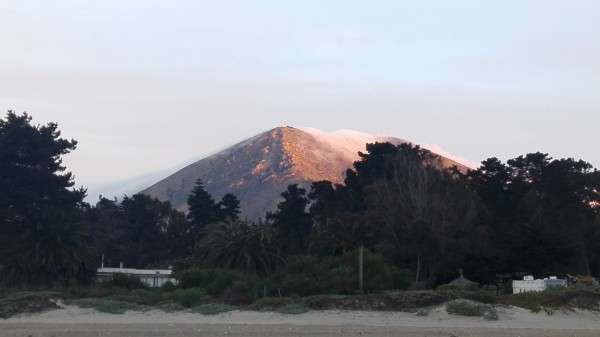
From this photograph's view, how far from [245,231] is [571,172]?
31.9 meters

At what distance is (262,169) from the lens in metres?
155

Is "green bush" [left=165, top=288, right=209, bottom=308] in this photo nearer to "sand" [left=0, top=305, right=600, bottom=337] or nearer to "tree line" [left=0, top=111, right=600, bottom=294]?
"sand" [left=0, top=305, right=600, bottom=337]

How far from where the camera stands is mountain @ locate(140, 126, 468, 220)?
5728 inches

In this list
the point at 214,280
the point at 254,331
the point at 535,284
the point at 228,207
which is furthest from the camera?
the point at 228,207

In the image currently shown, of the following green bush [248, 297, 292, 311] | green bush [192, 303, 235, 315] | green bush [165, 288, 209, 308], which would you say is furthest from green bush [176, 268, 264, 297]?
green bush [192, 303, 235, 315]

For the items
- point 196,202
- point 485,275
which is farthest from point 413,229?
point 196,202

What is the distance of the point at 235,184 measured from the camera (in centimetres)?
15475

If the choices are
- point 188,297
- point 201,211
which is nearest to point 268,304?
point 188,297

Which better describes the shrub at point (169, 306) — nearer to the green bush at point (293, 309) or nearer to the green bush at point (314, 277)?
the green bush at point (293, 309)

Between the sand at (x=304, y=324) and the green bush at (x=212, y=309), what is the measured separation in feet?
1.22

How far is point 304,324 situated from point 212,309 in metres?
4.32

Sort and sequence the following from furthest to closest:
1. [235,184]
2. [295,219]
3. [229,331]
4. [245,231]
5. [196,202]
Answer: [235,184] < [196,202] < [295,219] < [245,231] < [229,331]

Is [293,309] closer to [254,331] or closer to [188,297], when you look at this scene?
[254,331]

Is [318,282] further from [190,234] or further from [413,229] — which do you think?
[190,234]
